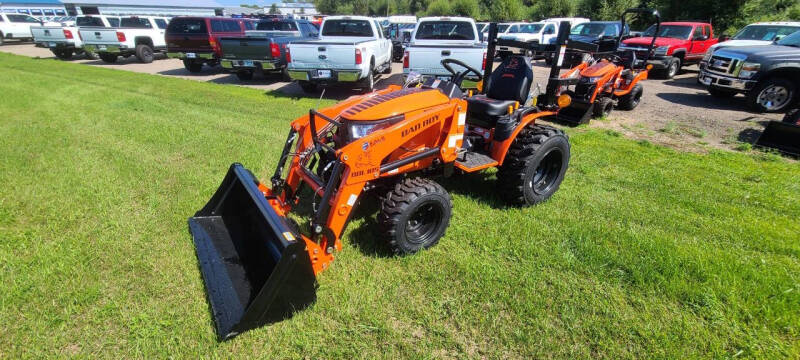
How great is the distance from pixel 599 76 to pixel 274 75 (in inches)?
418

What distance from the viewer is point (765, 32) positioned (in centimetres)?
1241

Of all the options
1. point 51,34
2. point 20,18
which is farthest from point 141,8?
point 51,34

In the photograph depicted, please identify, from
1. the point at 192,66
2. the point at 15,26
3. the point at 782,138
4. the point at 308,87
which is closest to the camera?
the point at 782,138

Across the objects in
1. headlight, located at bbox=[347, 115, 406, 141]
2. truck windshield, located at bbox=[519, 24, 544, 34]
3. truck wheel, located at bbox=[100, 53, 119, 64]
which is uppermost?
headlight, located at bbox=[347, 115, 406, 141]

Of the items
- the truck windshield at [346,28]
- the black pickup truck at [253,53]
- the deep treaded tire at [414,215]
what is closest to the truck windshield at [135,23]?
the black pickup truck at [253,53]

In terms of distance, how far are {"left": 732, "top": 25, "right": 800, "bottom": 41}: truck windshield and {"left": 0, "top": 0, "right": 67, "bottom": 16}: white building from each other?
58.6 meters

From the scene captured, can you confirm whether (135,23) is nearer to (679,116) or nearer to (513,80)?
→ (513,80)

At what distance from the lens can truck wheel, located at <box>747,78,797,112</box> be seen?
26.4ft

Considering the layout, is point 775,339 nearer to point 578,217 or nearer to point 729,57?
point 578,217

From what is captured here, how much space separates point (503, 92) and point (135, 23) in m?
18.5

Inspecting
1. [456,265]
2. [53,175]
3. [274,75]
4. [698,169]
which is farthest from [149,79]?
[698,169]

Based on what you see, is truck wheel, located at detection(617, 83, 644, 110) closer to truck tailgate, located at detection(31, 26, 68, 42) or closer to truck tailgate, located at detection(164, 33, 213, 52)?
truck tailgate, located at detection(164, 33, 213, 52)

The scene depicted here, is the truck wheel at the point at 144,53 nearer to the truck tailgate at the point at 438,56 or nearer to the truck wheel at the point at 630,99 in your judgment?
the truck tailgate at the point at 438,56

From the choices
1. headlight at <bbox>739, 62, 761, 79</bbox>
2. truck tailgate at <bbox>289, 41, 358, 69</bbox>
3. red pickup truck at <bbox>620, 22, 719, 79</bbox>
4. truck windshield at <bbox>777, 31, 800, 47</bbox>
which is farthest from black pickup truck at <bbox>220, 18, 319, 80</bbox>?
truck windshield at <bbox>777, 31, 800, 47</bbox>
